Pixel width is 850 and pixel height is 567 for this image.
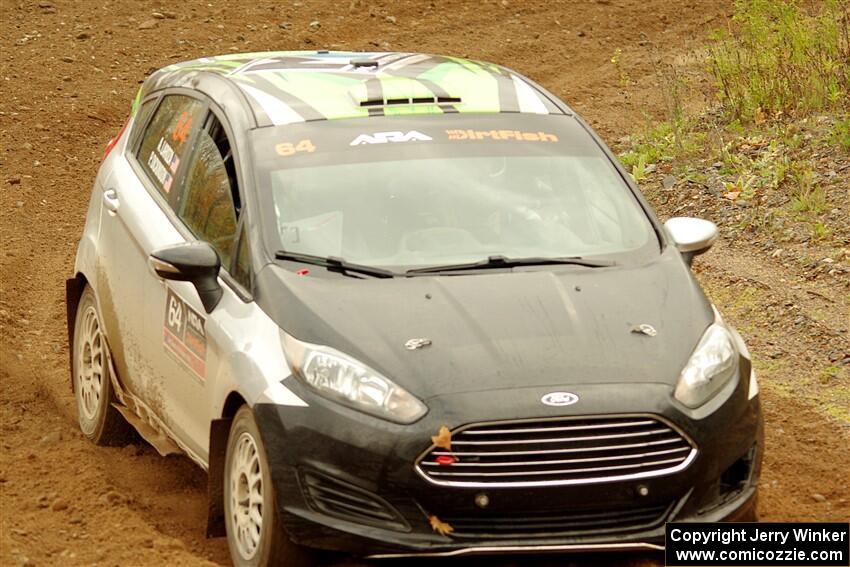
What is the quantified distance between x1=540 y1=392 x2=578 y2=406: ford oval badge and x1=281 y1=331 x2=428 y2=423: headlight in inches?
15.4

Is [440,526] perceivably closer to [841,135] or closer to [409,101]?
[409,101]

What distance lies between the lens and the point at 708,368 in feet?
18.3

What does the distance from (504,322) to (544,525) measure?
29.7 inches

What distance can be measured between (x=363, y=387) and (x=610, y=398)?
0.81m

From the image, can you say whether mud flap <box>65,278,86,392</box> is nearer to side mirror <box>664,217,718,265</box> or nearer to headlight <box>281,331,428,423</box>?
headlight <box>281,331,428,423</box>

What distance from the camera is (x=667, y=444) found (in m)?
5.33

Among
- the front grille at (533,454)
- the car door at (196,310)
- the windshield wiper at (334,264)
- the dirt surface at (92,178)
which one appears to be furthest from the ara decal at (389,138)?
the front grille at (533,454)

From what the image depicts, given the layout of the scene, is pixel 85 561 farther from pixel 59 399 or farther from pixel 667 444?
→ pixel 59 399

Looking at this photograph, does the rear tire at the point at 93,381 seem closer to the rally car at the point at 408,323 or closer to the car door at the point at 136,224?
the rally car at the point at 408,323

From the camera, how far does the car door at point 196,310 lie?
20.0 ft

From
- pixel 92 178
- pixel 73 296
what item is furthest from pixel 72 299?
pixel 92 178

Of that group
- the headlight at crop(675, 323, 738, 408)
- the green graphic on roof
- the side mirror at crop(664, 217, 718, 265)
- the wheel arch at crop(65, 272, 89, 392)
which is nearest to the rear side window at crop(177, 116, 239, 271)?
the green graphic on roof

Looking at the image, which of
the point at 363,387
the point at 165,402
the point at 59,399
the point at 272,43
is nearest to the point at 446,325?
the point at 363,387

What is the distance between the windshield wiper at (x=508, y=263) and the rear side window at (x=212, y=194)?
0.81 meters
